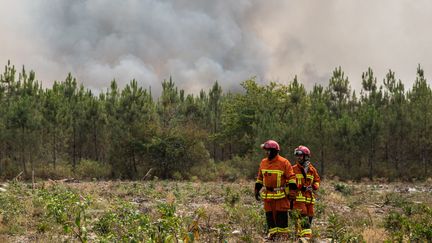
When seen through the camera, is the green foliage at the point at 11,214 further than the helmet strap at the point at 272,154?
Yes

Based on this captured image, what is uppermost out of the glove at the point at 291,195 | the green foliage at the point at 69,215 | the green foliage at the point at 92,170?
the green foliage at the point at 92,170

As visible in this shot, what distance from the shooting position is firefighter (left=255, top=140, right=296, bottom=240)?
7895 millimetres

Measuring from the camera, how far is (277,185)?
7898mm

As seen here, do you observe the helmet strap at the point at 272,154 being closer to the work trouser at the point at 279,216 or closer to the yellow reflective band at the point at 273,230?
the work trouser at the point at 279,216

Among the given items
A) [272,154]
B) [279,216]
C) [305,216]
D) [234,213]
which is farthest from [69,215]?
[305,216]

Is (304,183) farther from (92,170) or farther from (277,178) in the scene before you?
(92,170)

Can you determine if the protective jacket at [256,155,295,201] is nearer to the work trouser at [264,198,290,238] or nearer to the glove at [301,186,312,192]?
the work trouser at [264,198,290,238]

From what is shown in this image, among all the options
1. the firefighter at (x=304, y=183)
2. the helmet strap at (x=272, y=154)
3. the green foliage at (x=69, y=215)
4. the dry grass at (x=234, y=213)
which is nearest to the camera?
the green foliage at (x=69, y=215)

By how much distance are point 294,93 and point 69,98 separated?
2187 cm

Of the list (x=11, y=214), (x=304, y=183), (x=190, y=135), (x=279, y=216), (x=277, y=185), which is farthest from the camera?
(x=190, y=135)

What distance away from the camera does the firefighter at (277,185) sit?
7895 millimetres

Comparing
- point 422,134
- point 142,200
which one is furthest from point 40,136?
point 422,134

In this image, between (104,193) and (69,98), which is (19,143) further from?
(104,193)

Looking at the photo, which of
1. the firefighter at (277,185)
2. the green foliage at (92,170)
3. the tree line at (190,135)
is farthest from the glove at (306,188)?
the green foliage at (92,170)
